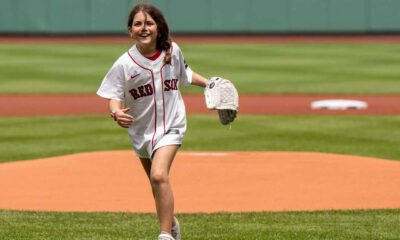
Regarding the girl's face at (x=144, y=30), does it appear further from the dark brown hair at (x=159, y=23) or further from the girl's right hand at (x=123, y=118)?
the girl's right hand at (x=123, y=118)

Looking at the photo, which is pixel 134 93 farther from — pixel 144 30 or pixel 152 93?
pixel 144 30

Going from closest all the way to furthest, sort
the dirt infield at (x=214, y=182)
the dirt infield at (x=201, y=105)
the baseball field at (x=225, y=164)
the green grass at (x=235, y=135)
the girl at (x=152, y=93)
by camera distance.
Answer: the girl at (x=152, y=93), the baseball field at (x=225, y=164), the dirt infield at (x=214, y=182), the green grass at (x=235, y=135), the dirt infield at (x=201, y=105)

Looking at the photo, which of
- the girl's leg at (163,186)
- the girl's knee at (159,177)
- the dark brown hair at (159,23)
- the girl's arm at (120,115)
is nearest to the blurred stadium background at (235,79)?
the girl's leg at (163,186)

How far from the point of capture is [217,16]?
3872 centimetres

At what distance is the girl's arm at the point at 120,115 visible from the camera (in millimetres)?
6195

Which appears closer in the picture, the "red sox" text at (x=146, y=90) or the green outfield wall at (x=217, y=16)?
the "red sox" text at (x=146, y=90)

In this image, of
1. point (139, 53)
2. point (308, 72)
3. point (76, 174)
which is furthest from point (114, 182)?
point (308, 72)

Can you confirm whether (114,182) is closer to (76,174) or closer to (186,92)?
(76,174)

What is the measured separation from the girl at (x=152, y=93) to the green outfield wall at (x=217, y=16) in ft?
105

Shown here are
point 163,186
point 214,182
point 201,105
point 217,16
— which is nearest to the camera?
point 163,186

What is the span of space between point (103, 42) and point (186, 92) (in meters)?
15.7

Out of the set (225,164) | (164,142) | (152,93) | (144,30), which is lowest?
(225,164)

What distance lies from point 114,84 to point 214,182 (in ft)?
12.8

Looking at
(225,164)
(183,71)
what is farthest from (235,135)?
(183,71)
